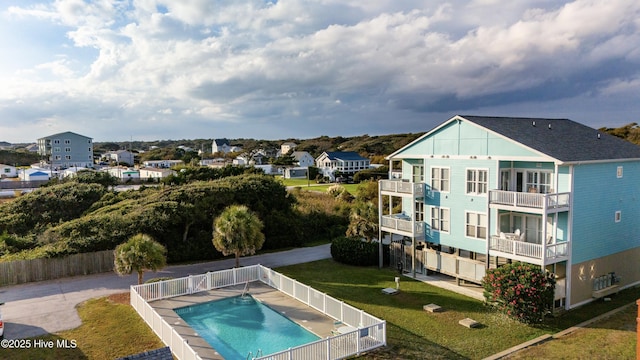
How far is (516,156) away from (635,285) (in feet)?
29.9

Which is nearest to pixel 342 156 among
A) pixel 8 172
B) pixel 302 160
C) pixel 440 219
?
pixel 302 160

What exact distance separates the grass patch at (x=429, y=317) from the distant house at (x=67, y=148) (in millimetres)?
106051

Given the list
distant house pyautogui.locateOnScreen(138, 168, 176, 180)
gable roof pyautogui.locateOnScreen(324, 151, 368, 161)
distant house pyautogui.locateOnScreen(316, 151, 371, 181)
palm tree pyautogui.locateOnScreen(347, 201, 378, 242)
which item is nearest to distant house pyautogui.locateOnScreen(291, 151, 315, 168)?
distant house pyautogui.locateOnScreen(316, 151, 371, 181)

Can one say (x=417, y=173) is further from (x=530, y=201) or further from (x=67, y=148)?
(x=67, y=148)

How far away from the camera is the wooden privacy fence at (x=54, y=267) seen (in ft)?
66.6

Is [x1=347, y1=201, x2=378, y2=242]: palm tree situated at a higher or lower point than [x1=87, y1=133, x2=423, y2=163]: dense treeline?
lower

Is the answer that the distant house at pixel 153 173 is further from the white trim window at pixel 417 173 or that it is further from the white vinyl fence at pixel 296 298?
the white trim window at pixel 417 173

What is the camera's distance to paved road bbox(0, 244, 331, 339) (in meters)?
15.4

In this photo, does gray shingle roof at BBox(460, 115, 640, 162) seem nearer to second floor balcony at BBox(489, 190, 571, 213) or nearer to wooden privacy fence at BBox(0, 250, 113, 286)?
second floor balcony at BBox(489, 190, 571, 213)

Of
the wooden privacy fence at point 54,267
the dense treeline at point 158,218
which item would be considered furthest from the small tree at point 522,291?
the wooden privacy fence at point 54,267

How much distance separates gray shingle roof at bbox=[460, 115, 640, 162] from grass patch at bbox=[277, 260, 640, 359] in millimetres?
6138

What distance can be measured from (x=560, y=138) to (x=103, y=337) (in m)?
19.9

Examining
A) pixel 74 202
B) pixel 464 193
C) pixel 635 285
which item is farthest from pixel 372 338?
pixel 74 202

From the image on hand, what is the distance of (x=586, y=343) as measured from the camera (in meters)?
13.7
